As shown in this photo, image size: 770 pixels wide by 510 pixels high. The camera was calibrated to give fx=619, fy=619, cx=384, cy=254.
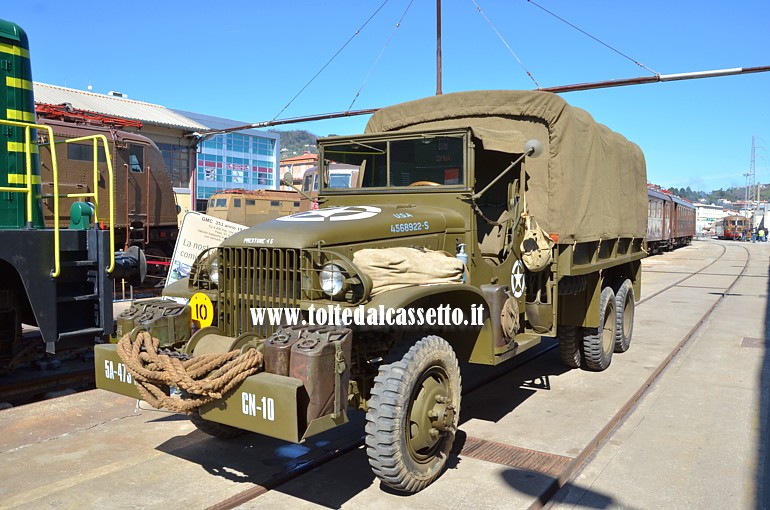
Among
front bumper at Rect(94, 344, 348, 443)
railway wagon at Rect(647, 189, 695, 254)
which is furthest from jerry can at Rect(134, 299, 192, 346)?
railway wagon at Rect(647, 189, 695, 254)

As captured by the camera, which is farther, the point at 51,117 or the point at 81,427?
the point at 51,117

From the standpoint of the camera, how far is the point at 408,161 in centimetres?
525

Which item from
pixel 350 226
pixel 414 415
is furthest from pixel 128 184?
pixel 414 415

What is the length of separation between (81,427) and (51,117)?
766cm

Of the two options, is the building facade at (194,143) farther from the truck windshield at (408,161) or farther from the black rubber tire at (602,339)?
the black rubber tire at (602,339)

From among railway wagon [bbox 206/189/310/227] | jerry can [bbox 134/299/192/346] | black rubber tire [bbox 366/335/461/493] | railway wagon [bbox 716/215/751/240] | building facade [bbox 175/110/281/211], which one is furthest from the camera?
railway wagon [bbox 716/215/751/240]

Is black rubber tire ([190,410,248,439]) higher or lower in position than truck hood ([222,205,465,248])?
lower

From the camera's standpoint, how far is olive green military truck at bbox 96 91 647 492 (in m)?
3.38

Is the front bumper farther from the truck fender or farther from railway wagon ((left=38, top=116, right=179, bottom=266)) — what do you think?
railway wagon ((left=38, top=116, right=179, bottom=266))

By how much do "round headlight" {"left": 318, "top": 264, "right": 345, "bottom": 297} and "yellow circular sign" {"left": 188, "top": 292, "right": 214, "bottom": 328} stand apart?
983mm

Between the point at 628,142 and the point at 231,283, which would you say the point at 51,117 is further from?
the point at 628,142

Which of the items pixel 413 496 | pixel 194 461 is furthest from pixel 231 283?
pixel 413 496

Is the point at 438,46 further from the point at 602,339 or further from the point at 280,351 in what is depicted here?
the point at 280,351

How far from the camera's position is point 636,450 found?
4.73m
